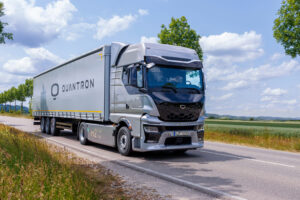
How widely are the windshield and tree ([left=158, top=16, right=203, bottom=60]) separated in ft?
59.7

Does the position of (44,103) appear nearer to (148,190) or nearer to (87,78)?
(87,78)

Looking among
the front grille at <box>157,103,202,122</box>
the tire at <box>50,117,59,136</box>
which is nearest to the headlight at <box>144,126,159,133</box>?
the front grille at <box>157,103,202,122</box>

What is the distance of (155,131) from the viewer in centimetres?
827

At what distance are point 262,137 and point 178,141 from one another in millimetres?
9560

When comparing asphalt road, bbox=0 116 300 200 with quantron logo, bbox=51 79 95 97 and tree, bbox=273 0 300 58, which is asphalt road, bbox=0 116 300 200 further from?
tree, bbox=273 0 300 58

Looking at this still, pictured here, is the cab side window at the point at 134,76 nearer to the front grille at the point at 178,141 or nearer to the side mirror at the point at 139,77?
the side mirror at the point at 139,77

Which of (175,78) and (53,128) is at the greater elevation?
(175,78)

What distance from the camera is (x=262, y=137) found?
16.4 m

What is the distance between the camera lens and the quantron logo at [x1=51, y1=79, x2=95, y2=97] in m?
11.7

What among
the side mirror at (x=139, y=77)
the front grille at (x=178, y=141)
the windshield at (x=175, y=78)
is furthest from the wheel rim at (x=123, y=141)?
the windshield at (x=175, y=78)

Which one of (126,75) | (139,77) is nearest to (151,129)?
(139,77)

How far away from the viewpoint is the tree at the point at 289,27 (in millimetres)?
19745

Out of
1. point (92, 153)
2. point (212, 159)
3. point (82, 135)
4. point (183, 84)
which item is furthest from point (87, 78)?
point (212, 159)

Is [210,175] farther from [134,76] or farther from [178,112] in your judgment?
[134,76]
